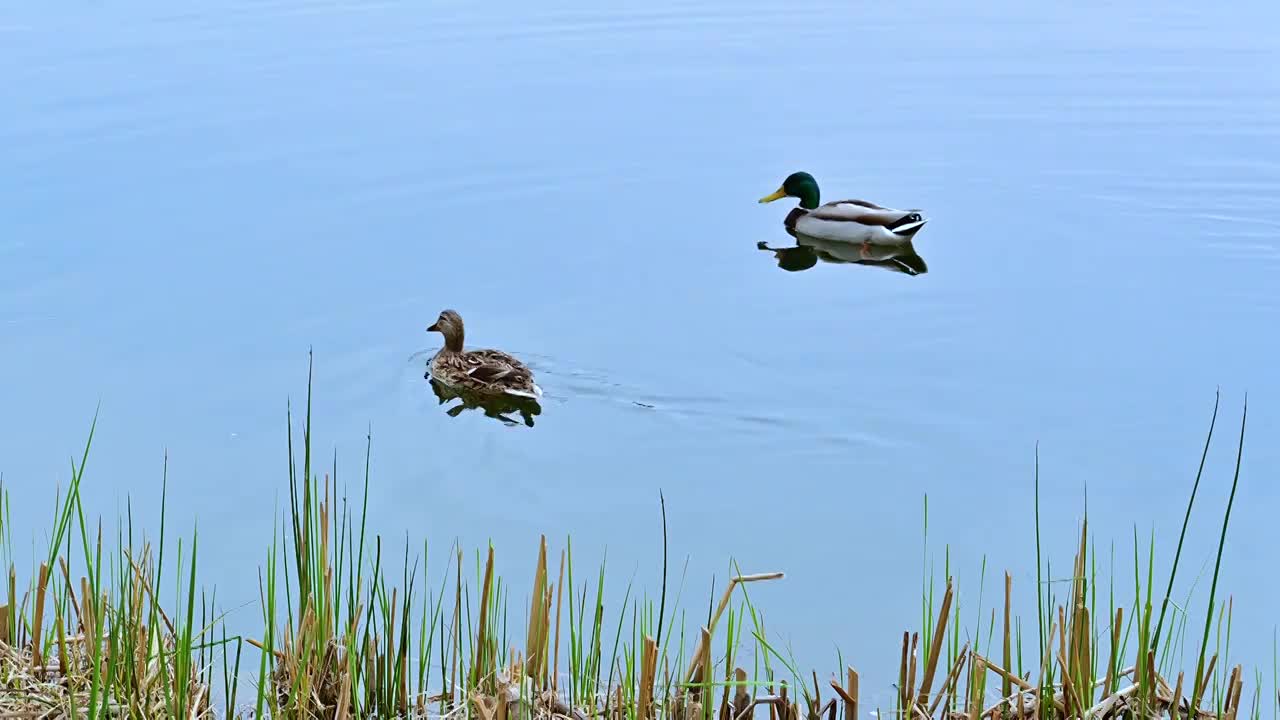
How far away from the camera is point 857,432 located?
21.7 feet

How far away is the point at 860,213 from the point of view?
9.42 m

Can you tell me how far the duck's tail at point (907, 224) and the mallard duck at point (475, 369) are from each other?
2.94 metres

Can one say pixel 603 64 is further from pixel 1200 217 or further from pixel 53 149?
pixel 1200 217

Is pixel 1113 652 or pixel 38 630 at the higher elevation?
pixel 38 630

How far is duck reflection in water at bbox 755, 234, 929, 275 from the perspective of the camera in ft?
29.9

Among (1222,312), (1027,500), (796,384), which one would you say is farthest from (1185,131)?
(1027,500)

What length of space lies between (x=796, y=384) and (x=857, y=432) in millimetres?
596

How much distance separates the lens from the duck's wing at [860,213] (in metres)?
9.23

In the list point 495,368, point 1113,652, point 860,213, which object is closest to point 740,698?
point 1113,652

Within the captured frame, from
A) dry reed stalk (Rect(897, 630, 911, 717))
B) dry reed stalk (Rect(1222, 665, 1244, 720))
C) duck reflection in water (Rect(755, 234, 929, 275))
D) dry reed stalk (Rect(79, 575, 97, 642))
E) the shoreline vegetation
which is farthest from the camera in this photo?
duck reflection in water (Rect(755, 234, 929, 275))

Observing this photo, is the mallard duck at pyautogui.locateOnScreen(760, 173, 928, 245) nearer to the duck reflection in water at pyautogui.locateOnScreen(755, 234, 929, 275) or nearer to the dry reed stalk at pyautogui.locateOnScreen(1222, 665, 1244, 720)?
the duck reflection in water at pyautogui.locateOnScreen(755, 234, 929, 275)

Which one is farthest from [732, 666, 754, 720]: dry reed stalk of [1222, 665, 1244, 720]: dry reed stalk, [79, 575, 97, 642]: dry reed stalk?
[79, 575, 97, 642]: dry reed stalk

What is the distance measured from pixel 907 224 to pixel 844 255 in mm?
490

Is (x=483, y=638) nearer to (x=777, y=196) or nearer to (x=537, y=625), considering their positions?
(x=537, y=625)
